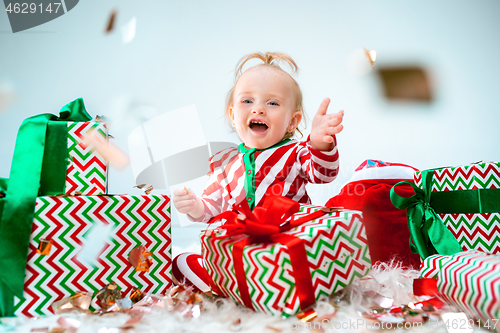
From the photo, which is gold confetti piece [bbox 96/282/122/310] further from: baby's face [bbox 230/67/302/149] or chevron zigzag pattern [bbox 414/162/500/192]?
chevron zigzag pattern [bbox 414/162/500/192]

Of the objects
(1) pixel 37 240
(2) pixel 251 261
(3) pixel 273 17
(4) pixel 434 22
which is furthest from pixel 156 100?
(4) pixel 434 22

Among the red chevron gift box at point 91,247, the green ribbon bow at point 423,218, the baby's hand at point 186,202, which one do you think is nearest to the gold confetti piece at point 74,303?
the red chevron gift box at point 91,247

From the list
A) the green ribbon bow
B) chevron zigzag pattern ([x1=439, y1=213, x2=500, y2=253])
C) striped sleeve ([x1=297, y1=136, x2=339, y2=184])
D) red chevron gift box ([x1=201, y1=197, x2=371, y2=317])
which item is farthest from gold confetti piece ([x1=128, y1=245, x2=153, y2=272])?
chevron zigzag pattern ([x1=439, y1=213, x2=500, y2=253])

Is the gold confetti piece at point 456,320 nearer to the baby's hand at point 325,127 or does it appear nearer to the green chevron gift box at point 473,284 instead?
the green chevron gift box at point 473,284

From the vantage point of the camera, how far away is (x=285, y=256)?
0.55m

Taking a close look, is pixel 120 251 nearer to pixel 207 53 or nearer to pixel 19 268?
pixel 19 268

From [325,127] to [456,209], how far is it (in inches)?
13.7

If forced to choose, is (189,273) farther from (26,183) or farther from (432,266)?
(432,266)

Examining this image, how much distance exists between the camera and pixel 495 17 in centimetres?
152

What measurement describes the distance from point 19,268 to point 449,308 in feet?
2.45

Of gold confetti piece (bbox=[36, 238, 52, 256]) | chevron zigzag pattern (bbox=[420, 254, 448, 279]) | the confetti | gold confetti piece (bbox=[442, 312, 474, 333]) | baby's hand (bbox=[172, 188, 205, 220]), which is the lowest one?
gold confetti piece (bbox=[442, 312, 474, 333])

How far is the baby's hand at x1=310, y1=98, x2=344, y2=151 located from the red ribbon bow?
21 centimetres

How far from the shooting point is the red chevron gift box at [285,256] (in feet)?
1.84

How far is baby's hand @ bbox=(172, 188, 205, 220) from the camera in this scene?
0.91 m
